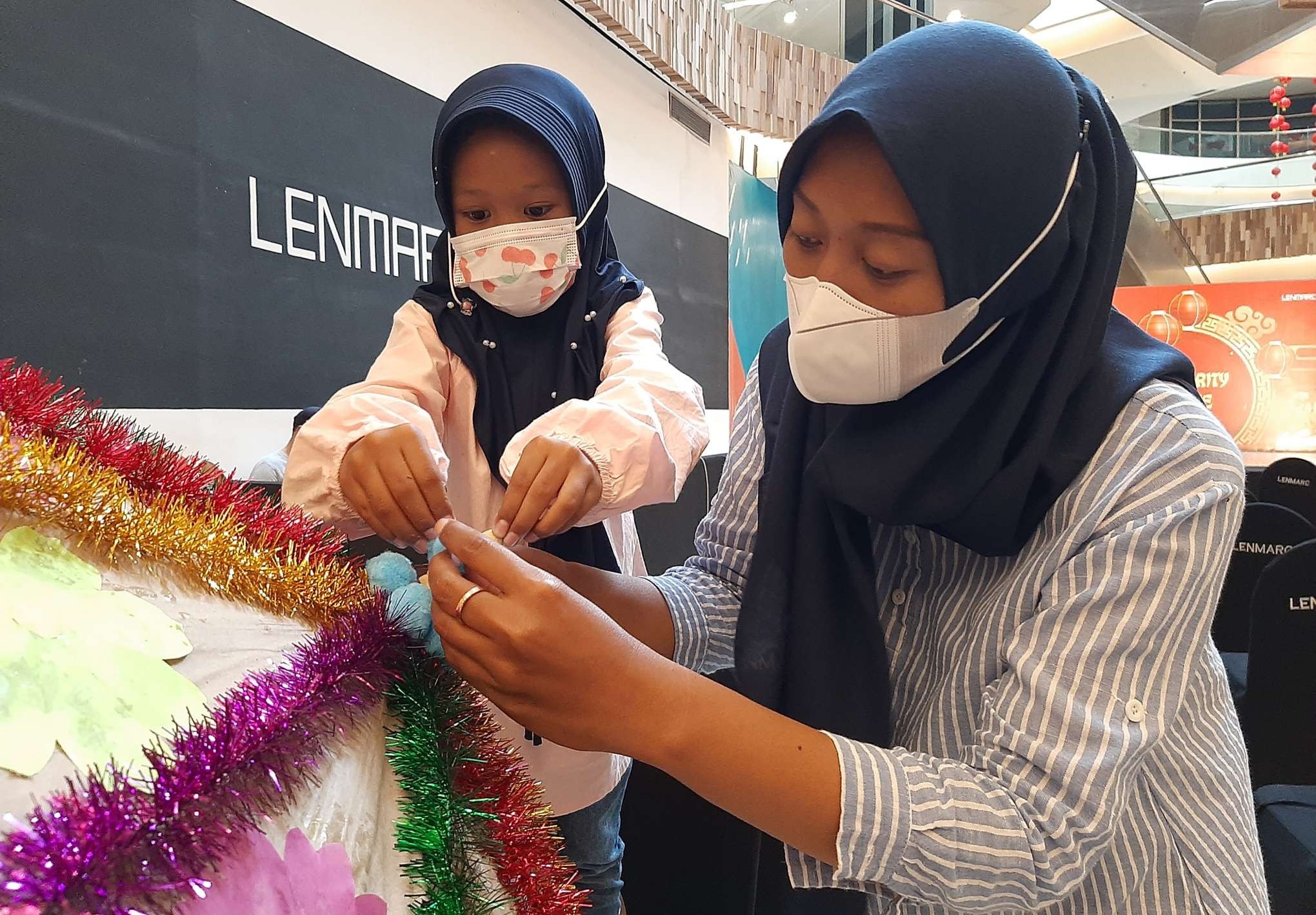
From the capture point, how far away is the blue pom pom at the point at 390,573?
0.57 meters

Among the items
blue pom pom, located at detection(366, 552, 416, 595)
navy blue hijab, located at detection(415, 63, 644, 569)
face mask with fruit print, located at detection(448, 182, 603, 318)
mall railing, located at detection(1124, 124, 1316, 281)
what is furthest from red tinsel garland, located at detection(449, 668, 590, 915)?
mall railing, located at detection(1124, 124, 1316, 281)

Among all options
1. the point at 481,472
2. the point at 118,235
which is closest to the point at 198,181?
the point at 118,235

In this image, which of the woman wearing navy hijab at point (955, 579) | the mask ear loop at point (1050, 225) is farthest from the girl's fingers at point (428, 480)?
the mask ear loop at point (1050, 225)

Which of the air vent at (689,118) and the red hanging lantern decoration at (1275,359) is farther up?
the air vent at (689,118)

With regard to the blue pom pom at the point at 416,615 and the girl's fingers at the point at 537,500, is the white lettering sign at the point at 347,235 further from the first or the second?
the blue pom pom at the point at 416,615

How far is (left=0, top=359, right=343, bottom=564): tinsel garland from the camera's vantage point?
436 mm

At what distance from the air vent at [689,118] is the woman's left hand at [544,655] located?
381 cm

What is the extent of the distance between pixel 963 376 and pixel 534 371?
0.51m

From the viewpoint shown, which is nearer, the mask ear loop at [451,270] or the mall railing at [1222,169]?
the mask ear loop at [451,270]

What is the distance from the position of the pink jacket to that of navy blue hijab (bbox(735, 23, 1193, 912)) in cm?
14

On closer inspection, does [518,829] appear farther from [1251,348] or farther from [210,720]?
[1251,348]

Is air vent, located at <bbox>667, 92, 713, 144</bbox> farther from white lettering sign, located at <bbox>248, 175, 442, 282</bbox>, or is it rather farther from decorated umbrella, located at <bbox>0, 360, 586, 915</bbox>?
decorated umbrella, located at <bbox>0, 360, 586, 915</bbox>

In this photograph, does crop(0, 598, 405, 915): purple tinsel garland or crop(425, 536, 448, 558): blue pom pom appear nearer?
crop(0, 598, 405, 915): purple tinsel garland

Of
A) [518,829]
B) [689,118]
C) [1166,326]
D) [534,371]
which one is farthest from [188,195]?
[1166,326]
